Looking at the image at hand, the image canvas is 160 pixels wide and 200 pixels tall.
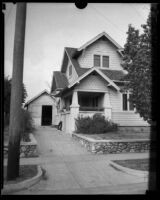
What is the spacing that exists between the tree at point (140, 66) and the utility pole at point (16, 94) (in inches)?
170

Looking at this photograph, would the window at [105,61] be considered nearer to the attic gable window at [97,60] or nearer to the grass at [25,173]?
the attic gable window at [97,60]

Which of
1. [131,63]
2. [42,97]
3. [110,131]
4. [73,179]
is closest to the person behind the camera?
[73,179]

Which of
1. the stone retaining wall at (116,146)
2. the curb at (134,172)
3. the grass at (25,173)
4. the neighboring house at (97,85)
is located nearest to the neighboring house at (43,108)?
the neighboring house at (97,85)

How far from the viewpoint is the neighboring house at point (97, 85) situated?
1435cm

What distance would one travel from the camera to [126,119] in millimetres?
15633

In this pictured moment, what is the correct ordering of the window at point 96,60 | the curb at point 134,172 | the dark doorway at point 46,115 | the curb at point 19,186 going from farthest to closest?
1. the dark doorway at point 46,115
2. the window at point 96,60
3. the curb at point 134,172
4. the curb at point 19,186

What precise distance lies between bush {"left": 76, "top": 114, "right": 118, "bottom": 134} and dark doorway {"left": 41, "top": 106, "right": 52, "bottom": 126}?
1106 centimetres

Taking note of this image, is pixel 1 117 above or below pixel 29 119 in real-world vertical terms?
above

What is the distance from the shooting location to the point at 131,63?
781cm

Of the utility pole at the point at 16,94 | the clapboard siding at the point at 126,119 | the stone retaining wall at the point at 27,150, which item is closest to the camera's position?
the utility pole at the point at 16,94

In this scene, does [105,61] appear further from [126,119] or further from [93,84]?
[126,119]
